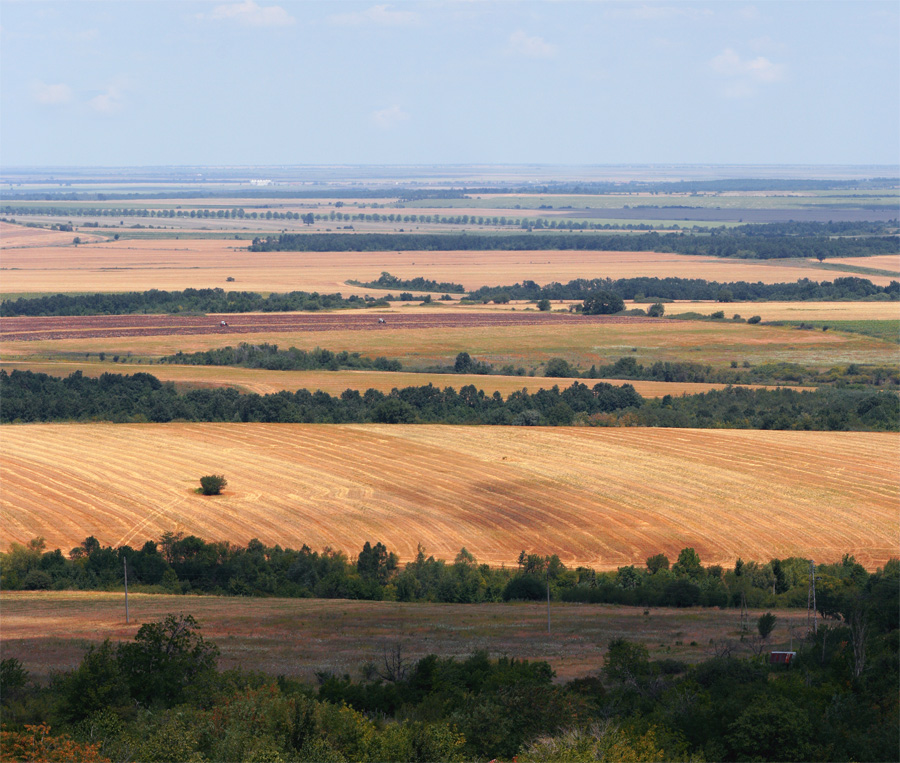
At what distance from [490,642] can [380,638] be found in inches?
125

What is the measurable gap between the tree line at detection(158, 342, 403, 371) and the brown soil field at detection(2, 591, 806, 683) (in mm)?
42324

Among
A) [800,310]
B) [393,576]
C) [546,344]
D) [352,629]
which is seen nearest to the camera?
[352,629]

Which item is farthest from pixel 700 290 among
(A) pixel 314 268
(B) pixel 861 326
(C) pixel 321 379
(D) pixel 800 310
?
(C) pixel 321 379

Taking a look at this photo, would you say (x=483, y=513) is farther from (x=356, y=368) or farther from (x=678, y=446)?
(x=356, y=368)

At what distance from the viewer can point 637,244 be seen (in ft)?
618

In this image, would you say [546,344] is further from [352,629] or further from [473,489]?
[352,629]

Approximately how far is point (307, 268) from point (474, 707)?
13743 centimetres

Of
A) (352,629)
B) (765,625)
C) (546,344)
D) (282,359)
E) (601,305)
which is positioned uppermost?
(601,305)

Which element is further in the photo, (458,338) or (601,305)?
(601,305)

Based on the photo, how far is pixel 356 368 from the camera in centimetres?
7931

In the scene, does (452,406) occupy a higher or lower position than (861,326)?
lower

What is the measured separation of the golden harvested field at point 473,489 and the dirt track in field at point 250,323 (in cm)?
3768

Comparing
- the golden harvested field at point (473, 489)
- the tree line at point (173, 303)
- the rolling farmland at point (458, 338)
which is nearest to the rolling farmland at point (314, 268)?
the tree line at point (173, 303)

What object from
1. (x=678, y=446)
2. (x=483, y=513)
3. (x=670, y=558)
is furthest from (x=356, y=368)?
(x=670, y=558)
